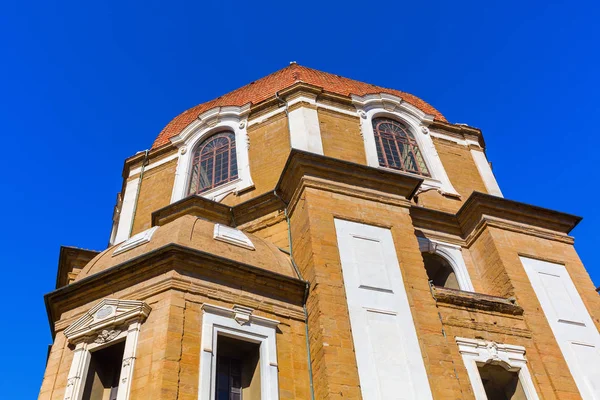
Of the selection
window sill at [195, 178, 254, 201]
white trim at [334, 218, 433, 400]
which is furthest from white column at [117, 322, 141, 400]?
window sill at [195, 178, 254, 201]

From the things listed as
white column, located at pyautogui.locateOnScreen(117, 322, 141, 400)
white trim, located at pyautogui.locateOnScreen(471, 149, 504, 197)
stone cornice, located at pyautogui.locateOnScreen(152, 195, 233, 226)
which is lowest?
white column, located at pyautogui.locateOnScreen(117, 322, 141, 400)

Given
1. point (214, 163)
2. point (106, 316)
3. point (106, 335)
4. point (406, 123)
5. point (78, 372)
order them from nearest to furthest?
point (78, 372), point (106, 335), point (106, 316), point (214, 163), point (406, 123)

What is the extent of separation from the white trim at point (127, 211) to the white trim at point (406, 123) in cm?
765

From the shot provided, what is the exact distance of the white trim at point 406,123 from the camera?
19.5 metres

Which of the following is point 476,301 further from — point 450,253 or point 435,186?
point 435,186

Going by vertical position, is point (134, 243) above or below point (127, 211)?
below

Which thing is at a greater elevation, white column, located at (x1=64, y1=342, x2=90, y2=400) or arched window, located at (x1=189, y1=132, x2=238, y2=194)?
arched window, located at (x1=189, y1=132, x2=238, y2=194)

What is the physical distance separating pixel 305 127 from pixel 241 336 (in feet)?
27.4

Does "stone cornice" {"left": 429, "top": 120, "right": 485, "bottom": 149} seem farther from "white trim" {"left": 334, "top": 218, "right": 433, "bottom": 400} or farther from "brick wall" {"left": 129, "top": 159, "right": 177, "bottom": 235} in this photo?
"brick wall" {"left": 129, "top": 159, "right": 177, "bottom": 235}

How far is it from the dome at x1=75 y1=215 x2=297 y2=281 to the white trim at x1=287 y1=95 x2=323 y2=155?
4.51 metres

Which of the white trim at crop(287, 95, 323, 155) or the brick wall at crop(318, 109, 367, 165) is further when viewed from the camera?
the brick wall at crop(318, 109, 367, 165)

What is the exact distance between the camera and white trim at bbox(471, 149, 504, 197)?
66.6 feet

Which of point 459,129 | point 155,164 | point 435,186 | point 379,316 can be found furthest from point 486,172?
point 155,164

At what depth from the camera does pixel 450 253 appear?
17250mm
